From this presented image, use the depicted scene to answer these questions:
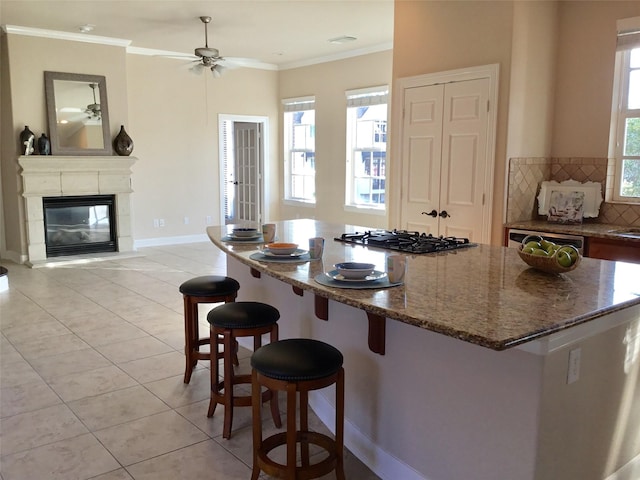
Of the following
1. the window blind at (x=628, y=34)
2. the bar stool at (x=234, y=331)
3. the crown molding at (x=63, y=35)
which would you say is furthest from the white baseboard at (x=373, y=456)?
the crown molding at (x=63, y=35)

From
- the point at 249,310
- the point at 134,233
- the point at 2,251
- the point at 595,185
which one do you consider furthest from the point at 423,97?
the point at 2,251

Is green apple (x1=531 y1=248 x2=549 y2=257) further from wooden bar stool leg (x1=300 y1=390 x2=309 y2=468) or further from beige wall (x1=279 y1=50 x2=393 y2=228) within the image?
beige wall (x1=279 y1=50 x2=393 y2=228)

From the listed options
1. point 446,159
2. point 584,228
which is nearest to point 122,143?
point 446,159

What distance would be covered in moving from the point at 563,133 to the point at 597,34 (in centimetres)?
85

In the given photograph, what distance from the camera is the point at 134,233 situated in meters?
8.34

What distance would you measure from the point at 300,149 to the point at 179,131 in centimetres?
208

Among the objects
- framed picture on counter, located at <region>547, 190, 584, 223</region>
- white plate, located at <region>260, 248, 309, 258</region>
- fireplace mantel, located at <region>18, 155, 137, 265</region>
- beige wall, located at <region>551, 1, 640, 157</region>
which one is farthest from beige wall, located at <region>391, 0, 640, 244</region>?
fireplace mantel, located at <region>18, 155, 137, 265</region>

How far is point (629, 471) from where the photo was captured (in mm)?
2330

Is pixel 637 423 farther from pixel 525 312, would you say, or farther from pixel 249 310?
pixel 249 310

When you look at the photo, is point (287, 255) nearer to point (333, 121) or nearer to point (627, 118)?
Result: point (627, 118)

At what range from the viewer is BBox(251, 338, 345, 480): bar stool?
2.04 metres

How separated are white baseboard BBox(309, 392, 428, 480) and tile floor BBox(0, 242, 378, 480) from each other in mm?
46

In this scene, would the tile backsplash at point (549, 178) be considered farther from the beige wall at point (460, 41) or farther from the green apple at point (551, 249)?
the green apple at point (551, 249)

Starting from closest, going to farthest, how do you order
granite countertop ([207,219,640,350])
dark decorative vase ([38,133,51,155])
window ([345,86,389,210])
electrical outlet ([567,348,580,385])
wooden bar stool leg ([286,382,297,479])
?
granite countertop ([207,219,640,350]), electrical outlet ([567,348,580,385]), wooden bar stool leg ([286,382,297,479]), dark decorative vase ([38,133,51,155]), window ([345,86,389,210])
